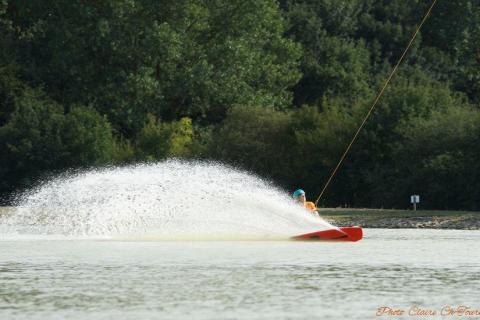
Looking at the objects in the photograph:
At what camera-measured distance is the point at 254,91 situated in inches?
2953

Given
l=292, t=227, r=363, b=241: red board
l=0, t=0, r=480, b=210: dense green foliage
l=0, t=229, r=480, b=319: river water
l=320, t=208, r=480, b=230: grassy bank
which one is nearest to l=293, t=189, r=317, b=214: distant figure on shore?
l=0, t=229, r=480, b=319: river water

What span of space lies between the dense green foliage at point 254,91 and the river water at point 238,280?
2504 centimetres

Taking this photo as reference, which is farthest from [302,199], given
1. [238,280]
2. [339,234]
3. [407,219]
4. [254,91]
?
[254,91]

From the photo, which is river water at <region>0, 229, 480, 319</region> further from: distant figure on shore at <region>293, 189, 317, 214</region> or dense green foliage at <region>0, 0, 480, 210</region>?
dense green foliage at <region>0, 0, 480, 210</region>

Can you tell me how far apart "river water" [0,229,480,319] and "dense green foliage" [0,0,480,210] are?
2504 centimetres

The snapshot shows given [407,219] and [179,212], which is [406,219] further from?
[179,212]

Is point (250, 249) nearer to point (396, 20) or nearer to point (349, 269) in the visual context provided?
point (349, 269)

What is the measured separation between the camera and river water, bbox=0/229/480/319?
18859 mm

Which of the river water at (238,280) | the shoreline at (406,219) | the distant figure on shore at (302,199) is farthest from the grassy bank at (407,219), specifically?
the river water at (238,280)

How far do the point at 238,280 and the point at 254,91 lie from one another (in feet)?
172

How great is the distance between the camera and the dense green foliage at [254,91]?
5856 cm

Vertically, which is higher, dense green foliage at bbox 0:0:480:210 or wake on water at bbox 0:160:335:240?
dense green foliage at bbox 0:0:480:210

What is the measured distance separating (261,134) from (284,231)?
2701 cm

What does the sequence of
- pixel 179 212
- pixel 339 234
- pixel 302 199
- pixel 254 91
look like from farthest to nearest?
pixel 254 91 < pixel 179 212 < pixel 302 199 < pixel 339 234
